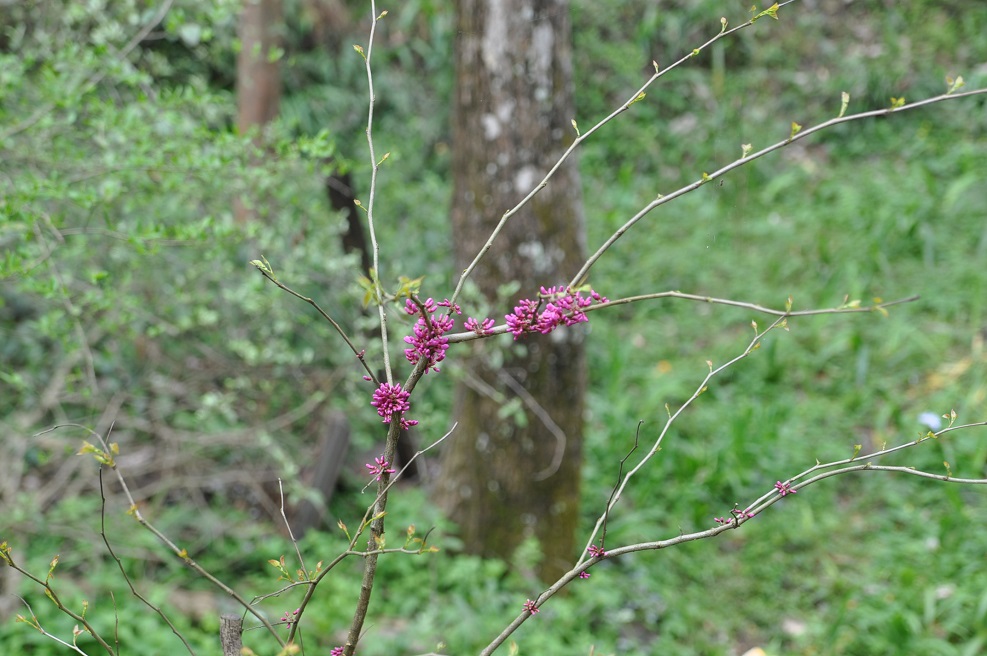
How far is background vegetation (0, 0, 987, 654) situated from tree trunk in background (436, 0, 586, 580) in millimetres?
277

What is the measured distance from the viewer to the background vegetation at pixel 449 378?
2.81 meters

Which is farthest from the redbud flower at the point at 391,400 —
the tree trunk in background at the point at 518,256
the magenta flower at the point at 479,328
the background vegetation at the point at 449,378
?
the tree trunk in background at the point at 518,256

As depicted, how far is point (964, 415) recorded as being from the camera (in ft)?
13.9

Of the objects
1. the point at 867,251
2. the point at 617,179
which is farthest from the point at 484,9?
the point at 617,179

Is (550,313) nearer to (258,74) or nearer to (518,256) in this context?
(518,256)

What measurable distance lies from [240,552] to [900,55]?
704 centimetres

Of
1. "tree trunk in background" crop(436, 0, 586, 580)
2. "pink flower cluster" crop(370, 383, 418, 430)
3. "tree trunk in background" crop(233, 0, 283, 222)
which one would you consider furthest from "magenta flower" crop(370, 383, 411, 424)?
"tree trunk in background" crop(233, 0, 283, 222)

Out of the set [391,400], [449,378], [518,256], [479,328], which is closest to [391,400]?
[391,400]

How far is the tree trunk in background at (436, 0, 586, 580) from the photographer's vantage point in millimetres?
3289

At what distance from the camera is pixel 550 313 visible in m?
0.99

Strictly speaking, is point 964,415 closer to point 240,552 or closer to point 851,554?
point 851,554

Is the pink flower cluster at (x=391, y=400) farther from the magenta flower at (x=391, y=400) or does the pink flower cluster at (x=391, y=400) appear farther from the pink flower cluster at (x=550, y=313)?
the pink flower cluster at (x=550, y=313)

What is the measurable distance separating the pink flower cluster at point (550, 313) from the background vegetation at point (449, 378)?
1.51 m

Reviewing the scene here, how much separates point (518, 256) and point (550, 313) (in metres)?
2.39
